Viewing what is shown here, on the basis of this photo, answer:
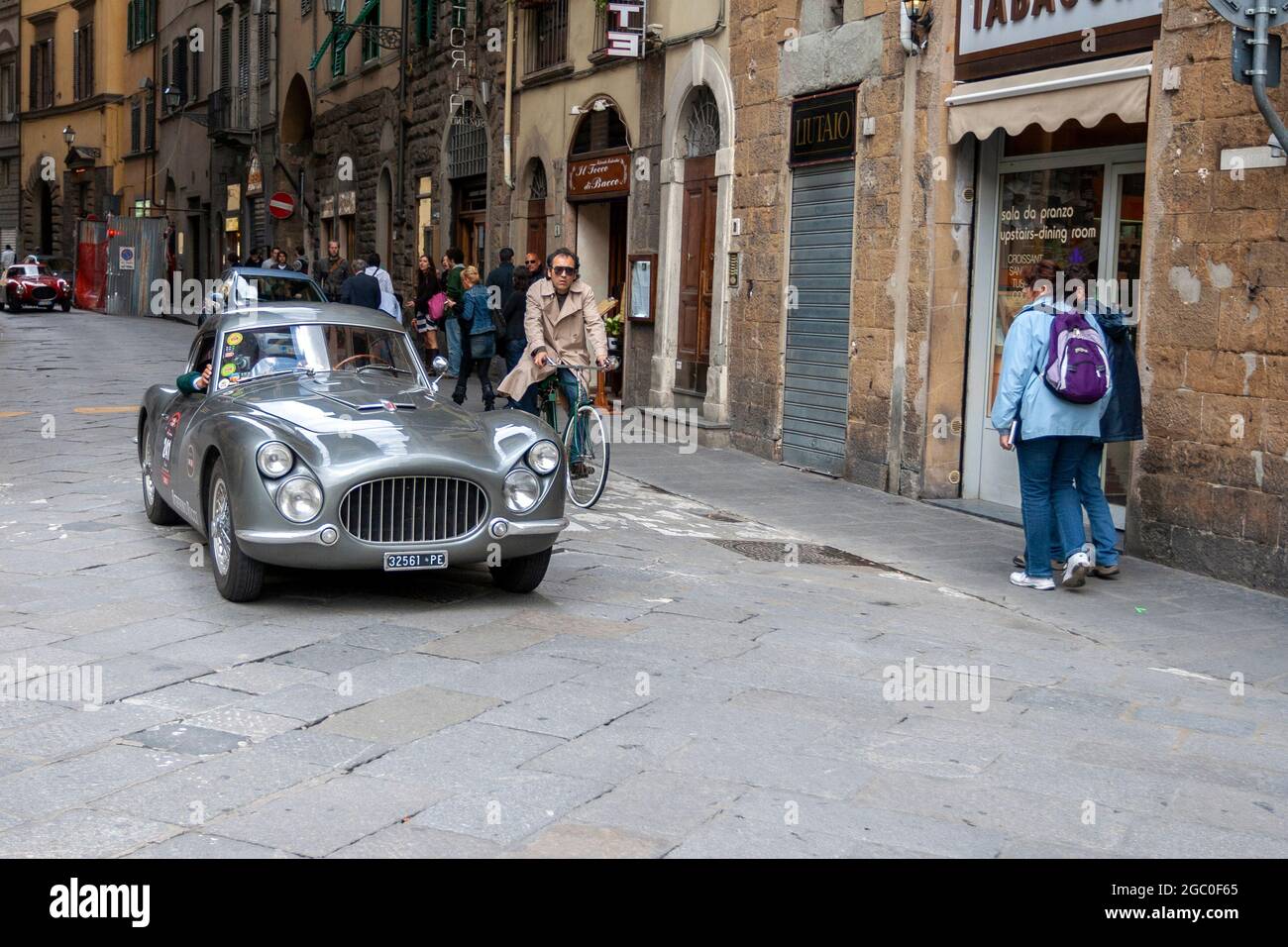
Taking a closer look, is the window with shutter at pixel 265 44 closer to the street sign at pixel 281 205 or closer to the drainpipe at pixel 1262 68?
the street sign at pixel 281 205

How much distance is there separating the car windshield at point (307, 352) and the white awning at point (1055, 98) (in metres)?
4.64

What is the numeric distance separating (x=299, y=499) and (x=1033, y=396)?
397 cm

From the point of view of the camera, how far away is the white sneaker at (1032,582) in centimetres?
853

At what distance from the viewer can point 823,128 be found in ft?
44.5

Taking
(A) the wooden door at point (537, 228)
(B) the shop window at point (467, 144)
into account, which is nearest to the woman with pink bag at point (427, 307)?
(A) the wooden door at point (537, 228)

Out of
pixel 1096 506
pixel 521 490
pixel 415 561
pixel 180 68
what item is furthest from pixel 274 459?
pixel 180 68

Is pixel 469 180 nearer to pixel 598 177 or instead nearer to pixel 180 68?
pixel 598 177

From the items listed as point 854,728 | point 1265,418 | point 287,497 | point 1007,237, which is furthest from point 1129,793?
point 1007,237

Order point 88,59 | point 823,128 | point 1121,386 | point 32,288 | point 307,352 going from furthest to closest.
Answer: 1. point 88,59
2. point 32,288
3. point 823,128
4. point 1121,386
5. point 307,352

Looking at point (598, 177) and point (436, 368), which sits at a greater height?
point (598, 177)

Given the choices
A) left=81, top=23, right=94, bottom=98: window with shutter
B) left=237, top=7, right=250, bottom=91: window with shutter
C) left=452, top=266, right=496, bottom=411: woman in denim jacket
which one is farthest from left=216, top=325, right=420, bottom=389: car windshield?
left=81, top=23, right=94, bottom=98: window with shutter

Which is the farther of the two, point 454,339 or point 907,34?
point 454,339

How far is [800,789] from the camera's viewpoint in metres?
4.79

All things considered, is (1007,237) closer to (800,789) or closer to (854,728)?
(854,728)
